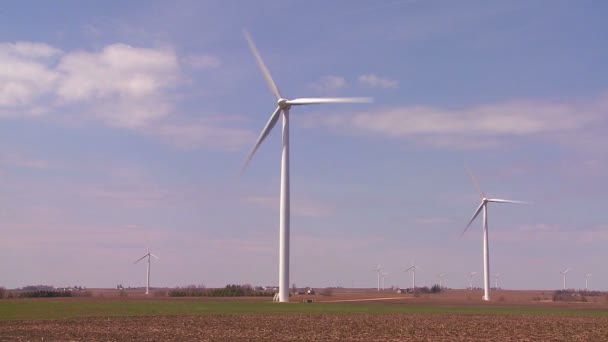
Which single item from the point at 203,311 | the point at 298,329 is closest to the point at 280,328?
the point at 298,329

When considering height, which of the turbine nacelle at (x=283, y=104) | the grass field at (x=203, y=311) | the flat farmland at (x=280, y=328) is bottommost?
the grass field at (x=203, y=311)

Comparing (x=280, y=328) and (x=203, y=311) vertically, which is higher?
(x=280, y=328)

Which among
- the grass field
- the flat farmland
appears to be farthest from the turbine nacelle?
the flat farmland

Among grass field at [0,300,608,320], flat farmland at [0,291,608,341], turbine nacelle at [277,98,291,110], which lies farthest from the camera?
turbine nacelle at [277,98,291,110]

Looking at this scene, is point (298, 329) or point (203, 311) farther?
point (203, 311)

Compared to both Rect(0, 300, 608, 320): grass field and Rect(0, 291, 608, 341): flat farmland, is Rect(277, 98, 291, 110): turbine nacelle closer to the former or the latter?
Rect(0, 300, 608, 320): grass field

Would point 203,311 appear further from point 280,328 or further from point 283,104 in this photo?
point 283,104

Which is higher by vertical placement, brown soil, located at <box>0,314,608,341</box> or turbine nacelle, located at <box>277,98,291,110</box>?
turbine nacelle, located at <box>277,98,291,110</box>

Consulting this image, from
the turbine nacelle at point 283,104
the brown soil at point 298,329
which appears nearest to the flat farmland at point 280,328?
the brown soil at point 298,329

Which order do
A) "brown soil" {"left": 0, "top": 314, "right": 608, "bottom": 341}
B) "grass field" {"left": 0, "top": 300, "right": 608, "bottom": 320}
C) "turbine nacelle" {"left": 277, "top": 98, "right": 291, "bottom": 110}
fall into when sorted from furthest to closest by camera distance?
"turbine nacelle" {"left": 277, "top": 98, "right": 291, "bottom": 110}
"grass field" {"left": 0, "top": 300, "right": 608, "bottom": 320}
"brown soil" {"left": 0, "top": 314, "right": 608, "bottom": 341}

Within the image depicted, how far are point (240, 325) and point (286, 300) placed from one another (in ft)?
117

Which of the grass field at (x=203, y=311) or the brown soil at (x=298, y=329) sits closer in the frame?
the brown soil at (x=298, y=329)

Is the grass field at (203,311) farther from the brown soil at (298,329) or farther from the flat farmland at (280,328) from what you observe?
the brown soil at (298,329)

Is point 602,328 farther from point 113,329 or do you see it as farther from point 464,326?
point 113,329
